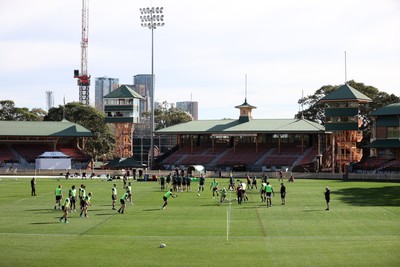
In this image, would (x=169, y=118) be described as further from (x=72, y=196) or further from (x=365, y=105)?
(x=72, y=196)

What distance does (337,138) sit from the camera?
303ft

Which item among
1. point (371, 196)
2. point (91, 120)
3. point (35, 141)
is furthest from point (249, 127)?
point (371, 196)

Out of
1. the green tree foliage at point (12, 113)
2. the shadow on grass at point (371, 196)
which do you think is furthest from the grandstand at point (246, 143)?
the green tree foliage at point (12, 113)

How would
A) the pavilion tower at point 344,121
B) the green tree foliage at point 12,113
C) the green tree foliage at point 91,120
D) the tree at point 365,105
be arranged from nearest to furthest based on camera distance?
1. the pavilion tower at point 344,121
2. the tree at point 365,105
3. the green tree foliage at point 91,120
4. the green tree foliage at point 12,113

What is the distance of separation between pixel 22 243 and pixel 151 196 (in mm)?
22692

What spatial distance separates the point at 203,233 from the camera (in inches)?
1233


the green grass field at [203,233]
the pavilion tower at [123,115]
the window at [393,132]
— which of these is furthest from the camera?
the pavilion tower at [123,115]

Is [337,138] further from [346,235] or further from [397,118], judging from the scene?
[346,235]

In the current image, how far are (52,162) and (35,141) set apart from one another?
14.6 metres

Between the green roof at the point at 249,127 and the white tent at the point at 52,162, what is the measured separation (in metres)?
17.6

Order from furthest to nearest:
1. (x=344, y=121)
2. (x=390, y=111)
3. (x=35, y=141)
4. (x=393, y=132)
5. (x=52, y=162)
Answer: (x=35, y=141) → (x=52, y=162) → (x=390, y=111) → (x=393, y=132) → (x=344, y=121)

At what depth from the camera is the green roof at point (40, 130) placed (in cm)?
10138

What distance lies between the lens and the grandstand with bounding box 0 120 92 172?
100 m

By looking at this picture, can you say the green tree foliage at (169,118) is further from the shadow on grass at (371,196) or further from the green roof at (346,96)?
the shadow on grass at (371,196)
